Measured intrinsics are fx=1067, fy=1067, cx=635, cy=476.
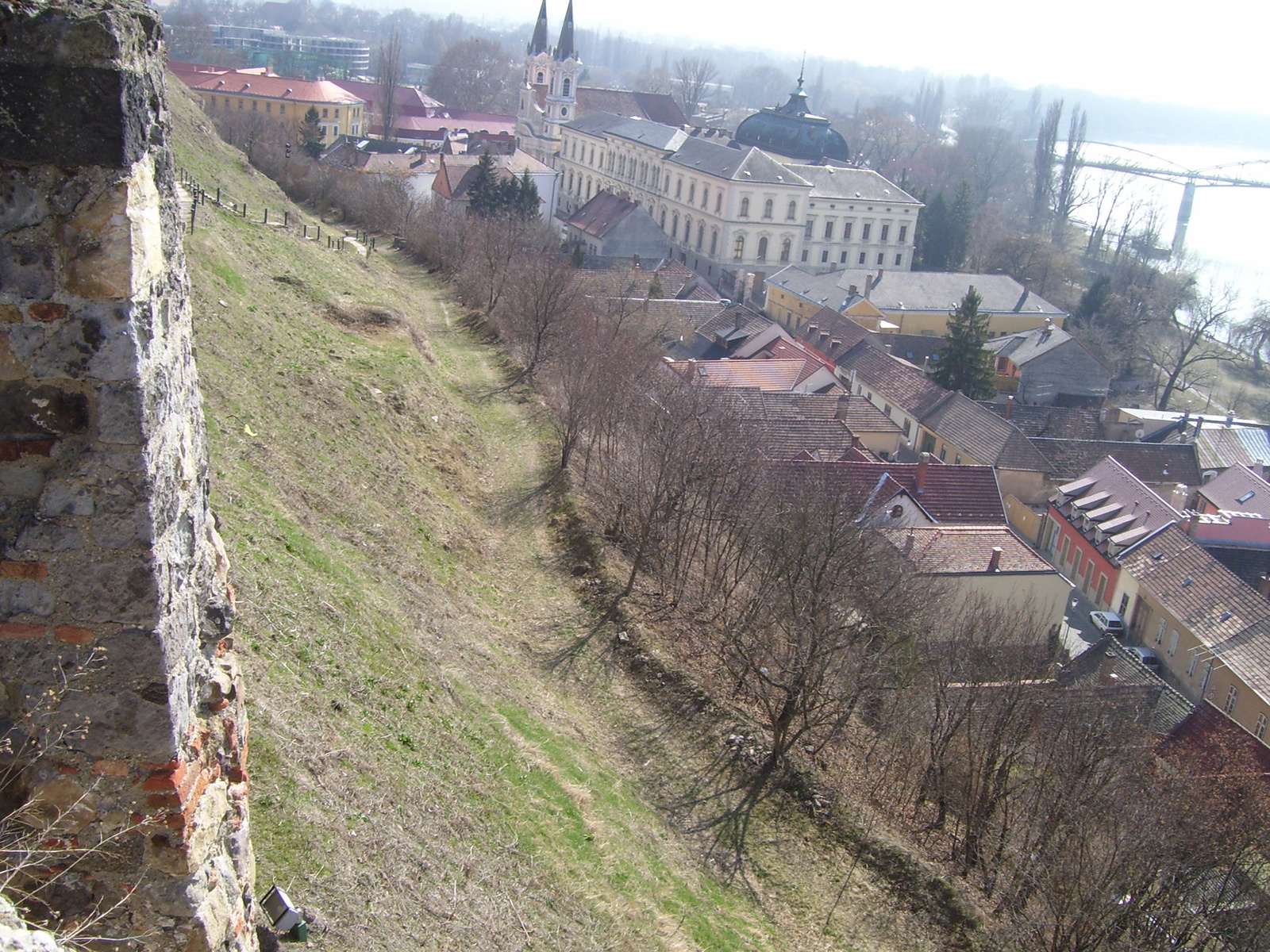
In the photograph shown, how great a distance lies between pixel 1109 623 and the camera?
3019 cm

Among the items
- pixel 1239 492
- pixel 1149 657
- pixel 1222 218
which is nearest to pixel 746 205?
pixel 1239 492

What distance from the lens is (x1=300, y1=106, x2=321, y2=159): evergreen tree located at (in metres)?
54.3

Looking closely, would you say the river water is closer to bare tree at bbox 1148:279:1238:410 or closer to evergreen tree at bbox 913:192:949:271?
bare tree at bbox 1148:279:1238:410

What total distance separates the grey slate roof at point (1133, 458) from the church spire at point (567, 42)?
57151 millimetres

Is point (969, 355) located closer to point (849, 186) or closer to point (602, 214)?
point (602, 214)

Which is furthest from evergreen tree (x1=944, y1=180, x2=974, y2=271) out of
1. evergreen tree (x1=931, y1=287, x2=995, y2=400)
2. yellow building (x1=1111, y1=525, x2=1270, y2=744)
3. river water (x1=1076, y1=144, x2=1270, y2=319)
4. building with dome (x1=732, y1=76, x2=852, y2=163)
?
yellow building (x1=1111, y1=525, x2=1270, y2=744)

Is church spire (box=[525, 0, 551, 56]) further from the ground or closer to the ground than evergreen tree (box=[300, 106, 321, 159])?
further from the ground

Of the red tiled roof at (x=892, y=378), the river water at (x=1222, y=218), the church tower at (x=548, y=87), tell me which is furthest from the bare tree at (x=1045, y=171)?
the red tiled roof at (x=892, y=378)

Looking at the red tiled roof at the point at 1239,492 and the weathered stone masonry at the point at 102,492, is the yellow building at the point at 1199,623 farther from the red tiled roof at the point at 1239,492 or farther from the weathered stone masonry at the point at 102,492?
the weathered stone masonry at the point at 102,492

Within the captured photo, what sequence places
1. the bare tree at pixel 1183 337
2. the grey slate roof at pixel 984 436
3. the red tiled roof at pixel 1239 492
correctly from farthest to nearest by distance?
the bare tree at pixel 1183 337 < the grey slate roof at pixel 984 436 < the red tiled roof at pixel 1239 492

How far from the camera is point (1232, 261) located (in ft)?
332

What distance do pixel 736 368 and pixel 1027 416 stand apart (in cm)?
1357

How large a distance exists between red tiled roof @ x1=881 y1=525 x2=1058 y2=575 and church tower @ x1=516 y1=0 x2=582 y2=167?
213 ft

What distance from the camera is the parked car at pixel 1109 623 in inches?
1179
